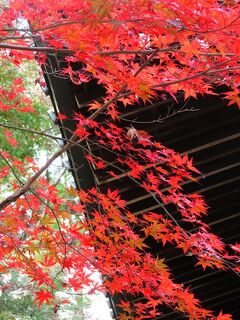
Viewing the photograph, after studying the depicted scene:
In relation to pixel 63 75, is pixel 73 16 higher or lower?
lower

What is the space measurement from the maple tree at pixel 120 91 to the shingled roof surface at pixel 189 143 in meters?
0.09

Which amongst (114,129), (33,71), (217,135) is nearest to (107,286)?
(114,129)

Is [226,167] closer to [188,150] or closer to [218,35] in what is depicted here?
[188,150]

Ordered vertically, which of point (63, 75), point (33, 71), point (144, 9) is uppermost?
point (33, 71)

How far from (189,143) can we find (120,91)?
1.24m

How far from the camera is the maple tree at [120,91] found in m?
2.14

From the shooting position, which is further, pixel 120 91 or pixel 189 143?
pixel 189 143

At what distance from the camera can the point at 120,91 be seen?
8.77ft

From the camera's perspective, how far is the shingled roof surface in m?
3.34

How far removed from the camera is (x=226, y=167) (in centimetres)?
399

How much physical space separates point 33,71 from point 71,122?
4811mm

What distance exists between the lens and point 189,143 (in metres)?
3.77

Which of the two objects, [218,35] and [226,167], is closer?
[218,35]

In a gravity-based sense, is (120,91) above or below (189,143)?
below
